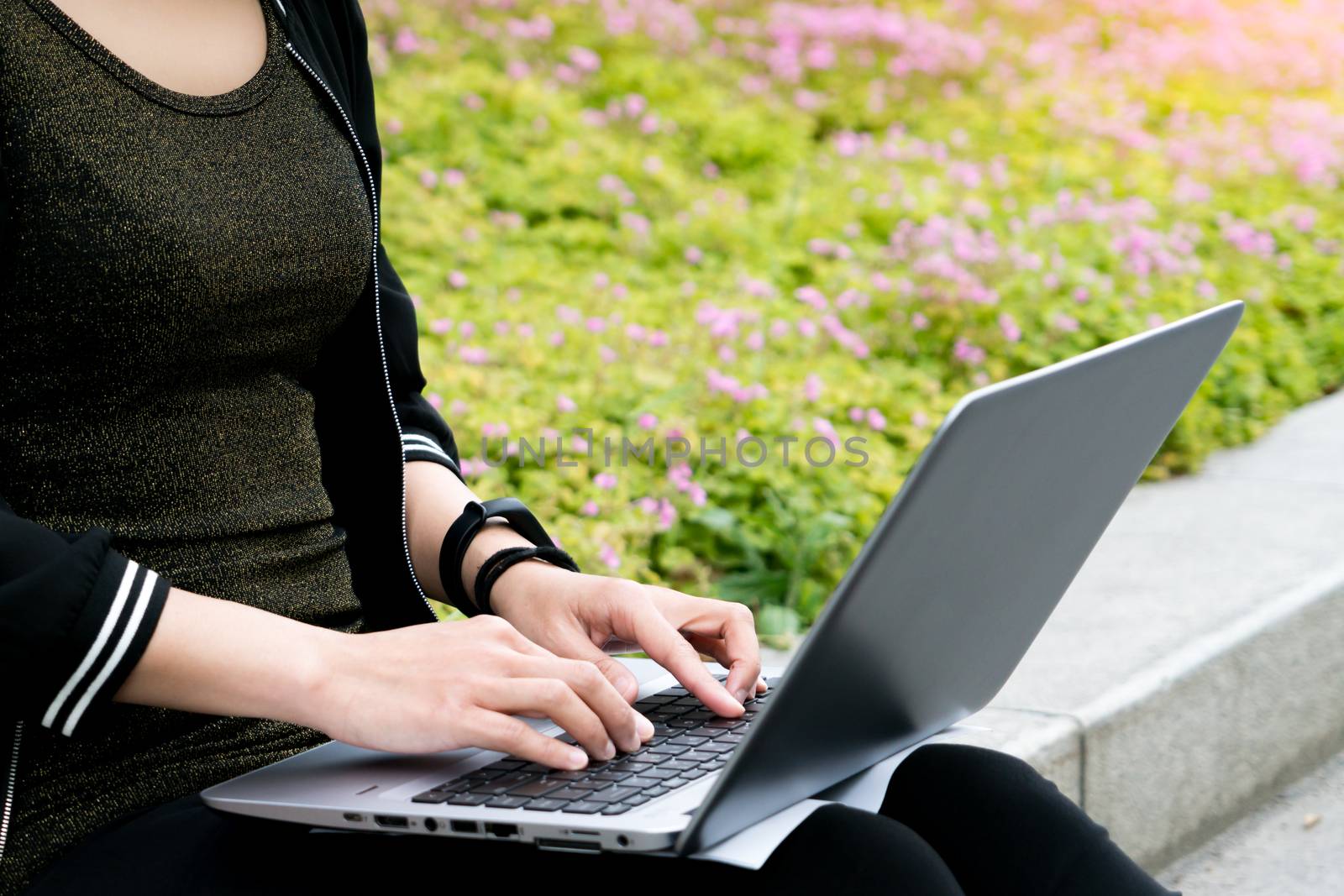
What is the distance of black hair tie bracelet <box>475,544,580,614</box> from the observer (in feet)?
4.58

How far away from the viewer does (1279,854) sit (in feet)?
8.32

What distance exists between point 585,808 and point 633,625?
1.02ft

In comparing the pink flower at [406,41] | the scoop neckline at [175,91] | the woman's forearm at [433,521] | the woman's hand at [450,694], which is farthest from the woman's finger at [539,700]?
the pink flower at [406,41]

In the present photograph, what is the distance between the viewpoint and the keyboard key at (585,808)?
0.99 metres

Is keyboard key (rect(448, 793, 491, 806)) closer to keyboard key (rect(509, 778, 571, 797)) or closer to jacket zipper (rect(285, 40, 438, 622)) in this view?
keyboard key (rect(509, 778, 571, 797))

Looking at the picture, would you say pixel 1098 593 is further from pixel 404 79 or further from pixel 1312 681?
pixel 404 79

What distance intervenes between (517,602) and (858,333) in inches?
118

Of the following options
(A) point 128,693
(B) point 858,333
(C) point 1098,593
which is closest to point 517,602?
(A) point 128,693

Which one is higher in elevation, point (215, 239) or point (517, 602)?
point (215, 239)

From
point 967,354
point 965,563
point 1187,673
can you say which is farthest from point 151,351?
point 967,354

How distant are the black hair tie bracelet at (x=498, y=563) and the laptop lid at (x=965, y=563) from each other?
1.31 ft

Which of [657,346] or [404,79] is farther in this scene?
[404,79]

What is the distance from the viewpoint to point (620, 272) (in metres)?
4.46

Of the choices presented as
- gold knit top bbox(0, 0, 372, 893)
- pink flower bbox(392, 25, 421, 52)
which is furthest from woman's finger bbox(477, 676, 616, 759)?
pink flower bbox(392, 25, 421, 52)
